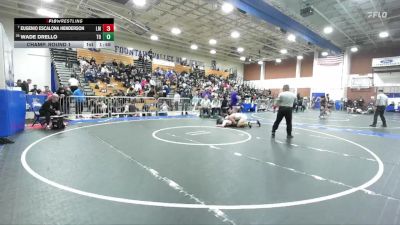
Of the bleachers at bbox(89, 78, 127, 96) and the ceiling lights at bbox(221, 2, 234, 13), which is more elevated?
→ the ceiling lights at bbox(221, 2, 234, 13)

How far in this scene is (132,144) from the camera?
6320 millimetres

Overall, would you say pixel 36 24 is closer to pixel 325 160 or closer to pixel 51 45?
pixel 51 45

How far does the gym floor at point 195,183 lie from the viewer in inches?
105

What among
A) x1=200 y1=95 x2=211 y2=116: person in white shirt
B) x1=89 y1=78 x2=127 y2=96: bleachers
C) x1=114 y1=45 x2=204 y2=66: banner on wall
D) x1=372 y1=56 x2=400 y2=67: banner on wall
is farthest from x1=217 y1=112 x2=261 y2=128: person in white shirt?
x1=372 y1=56 x2=400 y2=67: banner on wall

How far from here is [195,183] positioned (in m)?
3.61

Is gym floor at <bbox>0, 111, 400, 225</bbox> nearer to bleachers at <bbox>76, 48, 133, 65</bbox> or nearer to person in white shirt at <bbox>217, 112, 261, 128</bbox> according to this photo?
person in white shirt at <bbox>217, 112, 261, 128</bbox>

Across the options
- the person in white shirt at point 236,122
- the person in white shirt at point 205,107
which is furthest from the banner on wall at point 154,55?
the person in white shirt at point 236,122

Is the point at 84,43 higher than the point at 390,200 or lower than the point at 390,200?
higher

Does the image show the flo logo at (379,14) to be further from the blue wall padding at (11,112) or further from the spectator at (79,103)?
the blue wall padding at (11,112)

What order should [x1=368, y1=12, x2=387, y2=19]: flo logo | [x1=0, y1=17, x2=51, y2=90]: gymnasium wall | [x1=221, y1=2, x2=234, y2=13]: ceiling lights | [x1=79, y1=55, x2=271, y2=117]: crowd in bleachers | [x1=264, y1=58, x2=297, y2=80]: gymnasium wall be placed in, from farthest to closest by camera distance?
[x1=264, y1=58, x2=297, y2=80]: gymnasium wall, [x1=0, y1=17, x2=51, y2=90]: gymnasium wall, [x1=368, y1=12, x2=387, y2=19]: flo logo, [x1=79, y1=55, x2=271, y2=117]: crowd in bleachers, [x1=221, y1=2, x2=234, y2=13]: ceiling lights

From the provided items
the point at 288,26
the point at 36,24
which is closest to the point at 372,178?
the point at 36,24

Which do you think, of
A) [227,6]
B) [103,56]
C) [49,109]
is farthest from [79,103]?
[103,56]

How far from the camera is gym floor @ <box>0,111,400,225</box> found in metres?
2.66

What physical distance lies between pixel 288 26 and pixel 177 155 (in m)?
13.4
